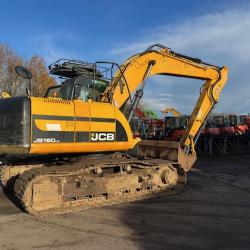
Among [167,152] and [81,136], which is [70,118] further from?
[167,152]

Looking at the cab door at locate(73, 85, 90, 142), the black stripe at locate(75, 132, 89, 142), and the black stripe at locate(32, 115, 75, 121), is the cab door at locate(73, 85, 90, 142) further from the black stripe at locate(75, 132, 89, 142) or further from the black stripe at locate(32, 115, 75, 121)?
the black stripe at locate(32, 115, 75, 121)

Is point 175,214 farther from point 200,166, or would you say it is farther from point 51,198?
point 200,166

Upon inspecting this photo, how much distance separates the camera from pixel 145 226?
7.82 meters

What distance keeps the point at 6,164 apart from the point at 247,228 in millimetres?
5746

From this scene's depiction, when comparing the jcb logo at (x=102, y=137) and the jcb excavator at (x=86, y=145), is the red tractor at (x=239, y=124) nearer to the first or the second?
the jcb excavator at (x=86, y=145)

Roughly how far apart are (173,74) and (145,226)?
19.0 feet

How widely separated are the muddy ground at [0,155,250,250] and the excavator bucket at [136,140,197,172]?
114 centimetres

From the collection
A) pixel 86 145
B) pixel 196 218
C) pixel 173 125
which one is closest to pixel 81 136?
pixel 86 145

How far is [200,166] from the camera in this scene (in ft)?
57.8

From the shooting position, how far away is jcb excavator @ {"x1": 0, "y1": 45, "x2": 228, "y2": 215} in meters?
8.58

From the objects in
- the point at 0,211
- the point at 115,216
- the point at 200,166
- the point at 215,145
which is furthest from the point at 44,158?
the point at 215,145

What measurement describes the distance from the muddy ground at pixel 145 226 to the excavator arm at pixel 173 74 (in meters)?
2.50

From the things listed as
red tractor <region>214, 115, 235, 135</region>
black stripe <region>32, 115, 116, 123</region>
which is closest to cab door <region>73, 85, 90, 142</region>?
black stripe <region>32, 115, 116, 123</region>

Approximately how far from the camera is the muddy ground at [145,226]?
22.3 feet
